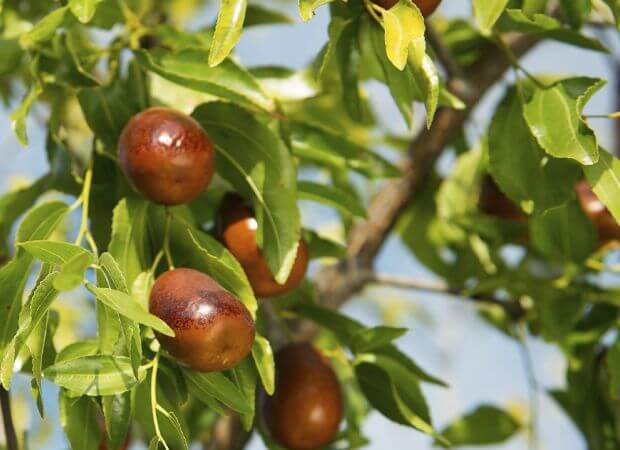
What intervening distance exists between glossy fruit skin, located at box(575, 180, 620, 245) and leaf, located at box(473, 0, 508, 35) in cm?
60

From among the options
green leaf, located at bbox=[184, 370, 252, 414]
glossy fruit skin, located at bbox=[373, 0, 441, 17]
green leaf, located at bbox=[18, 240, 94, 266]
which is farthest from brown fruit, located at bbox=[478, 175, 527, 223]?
green leaf, located at bbox=[18, 240, 94, 266]

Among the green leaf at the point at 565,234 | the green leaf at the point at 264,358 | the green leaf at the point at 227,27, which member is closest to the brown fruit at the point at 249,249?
the green leaf at the point at 264,358

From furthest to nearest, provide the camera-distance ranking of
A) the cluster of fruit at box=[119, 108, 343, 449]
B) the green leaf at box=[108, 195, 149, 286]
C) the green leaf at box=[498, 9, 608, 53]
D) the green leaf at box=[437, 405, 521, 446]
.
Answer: the green leaf at box=[437, 405, 521, 446] → the green leaf at box=[498, 9, 608, 53] → the green leaf at box=[108, 195, 149, 286] → the cluster of fruit at box=[119, 108, 343, 449]

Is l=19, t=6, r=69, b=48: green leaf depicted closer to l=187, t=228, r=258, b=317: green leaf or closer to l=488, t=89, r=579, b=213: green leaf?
l=187, t=228, r=258, b=317: green leaf

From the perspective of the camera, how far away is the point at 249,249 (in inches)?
48.1

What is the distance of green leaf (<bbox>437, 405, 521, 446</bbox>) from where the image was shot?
6.15 ft

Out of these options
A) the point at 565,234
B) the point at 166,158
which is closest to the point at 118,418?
the point at 166,158

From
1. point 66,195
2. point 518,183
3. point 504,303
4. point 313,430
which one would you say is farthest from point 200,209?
point 504,303

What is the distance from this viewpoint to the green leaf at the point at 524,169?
1.20 metres

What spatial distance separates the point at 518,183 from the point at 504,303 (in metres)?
0.71

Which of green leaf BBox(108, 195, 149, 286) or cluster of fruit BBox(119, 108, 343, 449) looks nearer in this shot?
cluster of fruit BBox(119, 108, 343, 449)

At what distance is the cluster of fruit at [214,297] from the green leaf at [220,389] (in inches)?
1.6

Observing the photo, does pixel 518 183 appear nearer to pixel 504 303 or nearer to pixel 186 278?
pixel 186 278

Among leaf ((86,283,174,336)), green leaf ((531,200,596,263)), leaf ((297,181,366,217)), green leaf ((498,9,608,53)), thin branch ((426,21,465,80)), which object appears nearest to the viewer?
leaf ((86,283,174,336))
